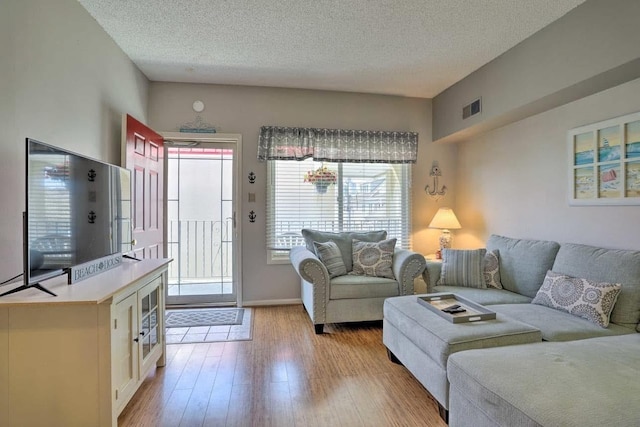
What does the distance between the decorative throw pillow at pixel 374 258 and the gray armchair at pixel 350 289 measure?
67 mm

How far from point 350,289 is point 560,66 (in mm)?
2477

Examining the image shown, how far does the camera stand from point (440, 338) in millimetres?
1840

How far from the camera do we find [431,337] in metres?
1.91

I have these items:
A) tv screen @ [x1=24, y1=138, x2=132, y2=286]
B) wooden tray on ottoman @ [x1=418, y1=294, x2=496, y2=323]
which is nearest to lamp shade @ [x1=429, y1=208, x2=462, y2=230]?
wooden tray on ottoman @ [x1=418, y1=294, x2=496, y2=323]

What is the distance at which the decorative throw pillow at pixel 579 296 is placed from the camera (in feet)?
6.88

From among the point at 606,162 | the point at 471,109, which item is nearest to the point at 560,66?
the point at 606,162

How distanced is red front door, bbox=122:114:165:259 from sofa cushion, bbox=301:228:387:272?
1.57 m

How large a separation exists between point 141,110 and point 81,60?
1176mm

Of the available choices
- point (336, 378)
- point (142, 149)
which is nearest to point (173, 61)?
point (142, 149)

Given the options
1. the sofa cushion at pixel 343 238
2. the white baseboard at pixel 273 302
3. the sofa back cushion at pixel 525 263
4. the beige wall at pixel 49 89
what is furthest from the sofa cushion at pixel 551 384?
the white baseboard at pixel 273 302

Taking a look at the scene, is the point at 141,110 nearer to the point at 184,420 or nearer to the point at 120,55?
the point at 120,55

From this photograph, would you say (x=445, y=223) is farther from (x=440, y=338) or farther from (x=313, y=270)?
(x=440, y=338)

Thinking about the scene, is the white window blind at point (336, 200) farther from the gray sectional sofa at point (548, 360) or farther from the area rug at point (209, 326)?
the gray sectional sofa at point (548, 360)

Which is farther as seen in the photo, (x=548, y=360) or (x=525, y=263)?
(x=525, y=263)
